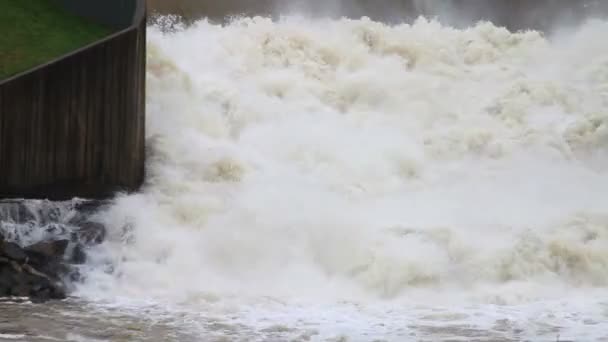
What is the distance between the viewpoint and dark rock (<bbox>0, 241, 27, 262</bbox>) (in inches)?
359

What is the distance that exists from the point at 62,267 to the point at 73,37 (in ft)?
11.7

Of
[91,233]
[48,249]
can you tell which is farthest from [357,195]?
[48,249]

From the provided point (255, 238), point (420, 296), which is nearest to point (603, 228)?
point (420, 296)

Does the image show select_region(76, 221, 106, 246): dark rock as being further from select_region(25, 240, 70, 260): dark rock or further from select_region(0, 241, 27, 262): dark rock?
select_region(0, 241, 27, 262): dark rock

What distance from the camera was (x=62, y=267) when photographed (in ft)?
30.5

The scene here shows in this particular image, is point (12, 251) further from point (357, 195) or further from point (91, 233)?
point (357, 195)

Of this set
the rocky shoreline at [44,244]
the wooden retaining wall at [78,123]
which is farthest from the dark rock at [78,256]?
the wooden retaining wall at [78,123]

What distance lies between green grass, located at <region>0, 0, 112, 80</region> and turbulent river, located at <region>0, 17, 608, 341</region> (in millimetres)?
1387

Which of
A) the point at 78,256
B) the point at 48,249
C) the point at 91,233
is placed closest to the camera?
the point at 48,249

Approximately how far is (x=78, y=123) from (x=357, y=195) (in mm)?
3691

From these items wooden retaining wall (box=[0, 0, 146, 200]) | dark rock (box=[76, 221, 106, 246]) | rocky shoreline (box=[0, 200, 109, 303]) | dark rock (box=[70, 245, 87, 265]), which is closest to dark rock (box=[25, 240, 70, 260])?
rocky shoreline (box=[0, 200, 109, 303])

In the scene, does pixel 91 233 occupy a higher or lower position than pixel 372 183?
lower

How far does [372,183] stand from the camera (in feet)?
40.7

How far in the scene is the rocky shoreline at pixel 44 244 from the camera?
8906 millimetres
